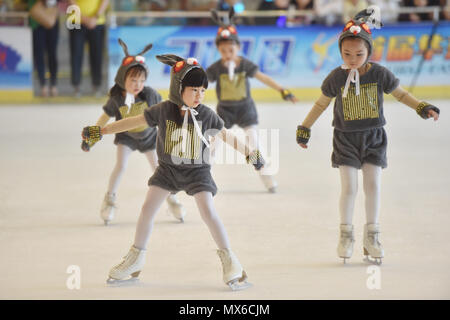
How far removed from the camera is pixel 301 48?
12781 mm

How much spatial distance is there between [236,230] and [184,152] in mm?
1295

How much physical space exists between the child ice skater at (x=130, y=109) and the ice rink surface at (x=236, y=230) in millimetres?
146

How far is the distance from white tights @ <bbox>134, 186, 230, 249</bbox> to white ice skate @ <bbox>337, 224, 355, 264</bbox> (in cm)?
72

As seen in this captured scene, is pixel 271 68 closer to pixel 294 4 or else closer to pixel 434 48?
pixel 294 4

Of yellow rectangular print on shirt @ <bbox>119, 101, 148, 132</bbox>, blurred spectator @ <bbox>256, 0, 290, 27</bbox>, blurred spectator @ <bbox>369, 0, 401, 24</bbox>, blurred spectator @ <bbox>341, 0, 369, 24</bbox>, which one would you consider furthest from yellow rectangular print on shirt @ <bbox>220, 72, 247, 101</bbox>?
blurred spectator @ <bbox>369, 0, 401, 24</bbox>

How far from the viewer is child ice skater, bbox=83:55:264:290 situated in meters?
3.91

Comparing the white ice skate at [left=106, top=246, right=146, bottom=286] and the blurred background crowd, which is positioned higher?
the blurred background crowd

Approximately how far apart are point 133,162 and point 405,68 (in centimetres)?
658

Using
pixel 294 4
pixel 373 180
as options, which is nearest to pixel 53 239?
pixel 373 180

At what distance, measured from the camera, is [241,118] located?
6605 mm

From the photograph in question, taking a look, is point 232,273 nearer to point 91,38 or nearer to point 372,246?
point 372,246

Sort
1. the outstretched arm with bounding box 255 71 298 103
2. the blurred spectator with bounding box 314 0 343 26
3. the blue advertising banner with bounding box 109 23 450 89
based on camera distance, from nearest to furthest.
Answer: the outstretched arm with bounding box 255 71 298 103, the blue advertising banner with bounding box 109 23 450 89, the blurred spectator with bounding box 314 0 343 26

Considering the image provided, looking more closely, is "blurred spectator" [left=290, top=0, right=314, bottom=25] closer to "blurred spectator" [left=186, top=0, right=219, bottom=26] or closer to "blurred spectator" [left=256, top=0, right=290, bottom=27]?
"blurred spectator" [left=256, top=0, right=290, bottom=27]

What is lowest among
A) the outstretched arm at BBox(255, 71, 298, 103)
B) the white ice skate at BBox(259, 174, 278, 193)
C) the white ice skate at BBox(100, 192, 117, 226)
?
the white ice skate at BBox(100, 192, 117, 226)
